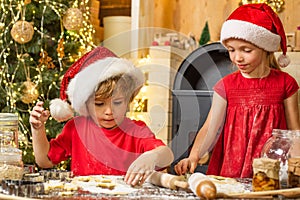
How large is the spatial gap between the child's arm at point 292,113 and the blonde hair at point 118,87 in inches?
27.4

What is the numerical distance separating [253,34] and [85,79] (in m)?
0.73

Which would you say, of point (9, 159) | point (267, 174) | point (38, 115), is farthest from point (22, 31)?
point (267, 174)

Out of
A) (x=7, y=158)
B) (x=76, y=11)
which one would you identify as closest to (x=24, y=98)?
(x=76, y=11)

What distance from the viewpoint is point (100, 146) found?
216 cm

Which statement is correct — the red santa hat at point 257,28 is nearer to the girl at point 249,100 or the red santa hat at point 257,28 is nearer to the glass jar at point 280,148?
the girl at point 249,100

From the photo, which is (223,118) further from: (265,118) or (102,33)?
(102,33)

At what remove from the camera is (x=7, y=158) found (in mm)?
Result: 1697

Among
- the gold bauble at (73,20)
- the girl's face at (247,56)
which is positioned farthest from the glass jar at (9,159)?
the gold bauble at (73,20)

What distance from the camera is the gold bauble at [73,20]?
12.8 ft

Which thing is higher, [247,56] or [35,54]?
[35,54]

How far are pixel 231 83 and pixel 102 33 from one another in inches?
107

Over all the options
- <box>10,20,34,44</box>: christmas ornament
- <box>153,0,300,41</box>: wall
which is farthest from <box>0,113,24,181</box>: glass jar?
<box>153,0,300,41</box>: wall

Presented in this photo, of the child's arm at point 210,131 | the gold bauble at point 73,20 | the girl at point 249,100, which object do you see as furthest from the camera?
the gold bauble at point 73,20

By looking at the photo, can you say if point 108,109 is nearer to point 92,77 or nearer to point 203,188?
point 92,77
